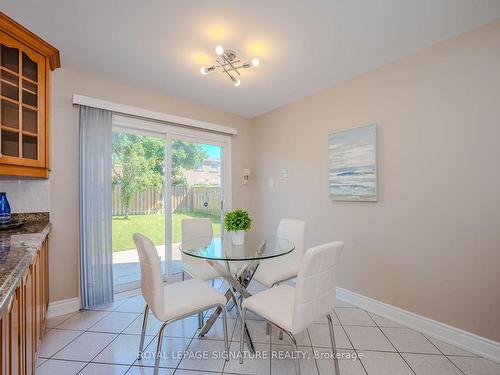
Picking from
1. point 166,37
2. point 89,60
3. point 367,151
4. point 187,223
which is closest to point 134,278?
point 187,223

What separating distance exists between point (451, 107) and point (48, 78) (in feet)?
11.4

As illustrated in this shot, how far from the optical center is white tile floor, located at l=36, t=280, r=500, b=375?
1.62 meters

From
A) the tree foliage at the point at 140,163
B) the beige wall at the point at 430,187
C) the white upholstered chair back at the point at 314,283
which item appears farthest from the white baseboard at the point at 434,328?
the tree foliage at the point at 140,163

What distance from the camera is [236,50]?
6.77ft

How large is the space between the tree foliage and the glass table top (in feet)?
3.83

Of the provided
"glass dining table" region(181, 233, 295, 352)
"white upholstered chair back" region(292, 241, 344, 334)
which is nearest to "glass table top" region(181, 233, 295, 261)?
"glass dining table" region(181, 233, 295, 352)

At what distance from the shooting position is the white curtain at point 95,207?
2.40 meters

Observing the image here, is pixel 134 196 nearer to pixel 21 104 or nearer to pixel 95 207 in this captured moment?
pixel 95 207

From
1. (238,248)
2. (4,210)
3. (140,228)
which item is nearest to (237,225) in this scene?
(238,248)

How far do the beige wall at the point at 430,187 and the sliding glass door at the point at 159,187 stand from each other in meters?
1.69

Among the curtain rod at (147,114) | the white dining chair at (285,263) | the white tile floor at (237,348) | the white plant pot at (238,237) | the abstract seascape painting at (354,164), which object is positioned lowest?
the white tile floor at (237,348)

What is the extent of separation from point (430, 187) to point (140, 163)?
10.3ft

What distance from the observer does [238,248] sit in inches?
81.4

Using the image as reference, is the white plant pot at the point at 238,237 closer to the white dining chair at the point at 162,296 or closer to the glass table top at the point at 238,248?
the glass table top at the point at 238,248
